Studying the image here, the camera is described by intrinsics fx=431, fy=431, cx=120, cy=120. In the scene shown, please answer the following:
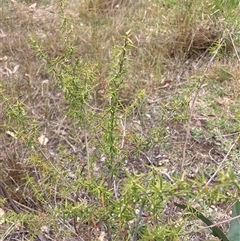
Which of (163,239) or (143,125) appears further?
(143,125)

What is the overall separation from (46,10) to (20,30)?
0.36 metres

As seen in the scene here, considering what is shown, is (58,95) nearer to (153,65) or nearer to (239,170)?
(153,65)

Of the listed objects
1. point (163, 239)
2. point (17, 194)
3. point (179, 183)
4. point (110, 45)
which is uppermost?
point (179, 183)

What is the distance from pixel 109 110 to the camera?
3.53 feet

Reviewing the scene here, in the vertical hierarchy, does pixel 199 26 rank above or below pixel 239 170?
above

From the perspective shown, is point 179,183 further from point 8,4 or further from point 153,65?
point 8,4

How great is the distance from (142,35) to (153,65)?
0.27 meters

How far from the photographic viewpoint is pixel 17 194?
63.7 inches

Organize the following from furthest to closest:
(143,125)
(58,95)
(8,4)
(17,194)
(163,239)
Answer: (8,4)
(58,95)
(143,125)
(17,194)
(163,239)

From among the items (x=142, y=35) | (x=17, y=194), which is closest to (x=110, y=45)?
(x=142, y=35)

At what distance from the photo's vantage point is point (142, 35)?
8.05 feet

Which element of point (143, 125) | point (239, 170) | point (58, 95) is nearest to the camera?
point (239, 170)

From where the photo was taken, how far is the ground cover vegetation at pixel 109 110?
3.97 feet

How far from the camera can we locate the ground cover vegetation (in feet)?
3.97
